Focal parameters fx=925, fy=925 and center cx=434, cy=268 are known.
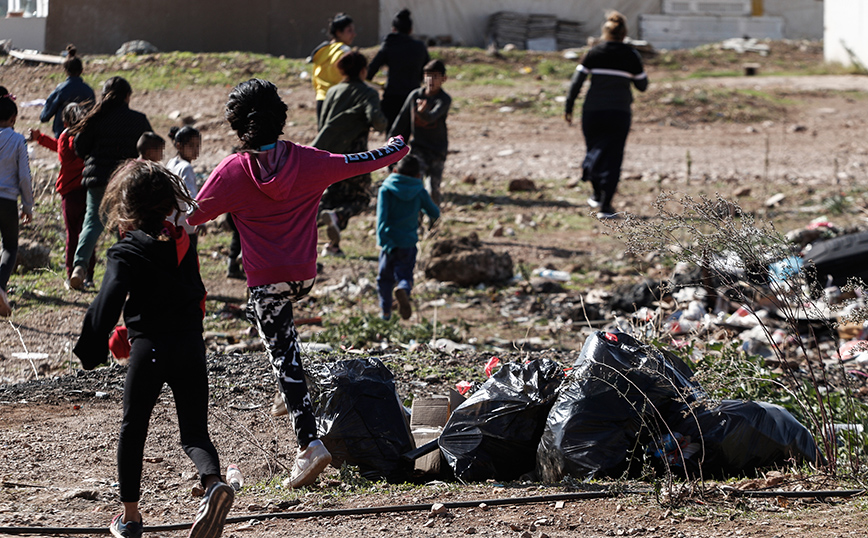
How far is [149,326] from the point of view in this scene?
3.00m

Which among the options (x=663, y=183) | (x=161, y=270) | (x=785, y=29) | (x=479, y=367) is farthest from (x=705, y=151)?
A: (x=785, y=29)

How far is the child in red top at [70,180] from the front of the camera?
21.9ft

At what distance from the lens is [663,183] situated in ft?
37.1

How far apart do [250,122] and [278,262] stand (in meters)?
0.56

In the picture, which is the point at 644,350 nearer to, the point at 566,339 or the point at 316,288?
the point at 566,339

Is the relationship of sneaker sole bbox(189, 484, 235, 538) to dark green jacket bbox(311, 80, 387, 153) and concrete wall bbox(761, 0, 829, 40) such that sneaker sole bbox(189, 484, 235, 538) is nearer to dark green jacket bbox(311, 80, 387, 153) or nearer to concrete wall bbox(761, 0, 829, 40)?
dark green jacket bbox(311, 80, 387, 153)

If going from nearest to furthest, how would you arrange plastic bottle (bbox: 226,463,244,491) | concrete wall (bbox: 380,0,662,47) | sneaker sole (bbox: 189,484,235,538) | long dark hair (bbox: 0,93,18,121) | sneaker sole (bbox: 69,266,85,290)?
sneaker sole (bbox: 189,484,235,538) → plastic bottle (bbox: 226,463,244,491) → long dark hair (bbox: 0,93,18,121) → sneaker sole (bbox: 69,266,85,290) → concrete wall (bbox: 380,0,662,47)

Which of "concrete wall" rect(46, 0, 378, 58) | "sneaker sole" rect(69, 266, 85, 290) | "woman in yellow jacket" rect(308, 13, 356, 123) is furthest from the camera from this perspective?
"concrete wall" rect(46, 0, 378, 58)

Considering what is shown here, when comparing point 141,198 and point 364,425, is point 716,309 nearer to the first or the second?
point 364,425

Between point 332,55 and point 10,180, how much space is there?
135 inches

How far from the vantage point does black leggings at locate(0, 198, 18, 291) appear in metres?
6.13

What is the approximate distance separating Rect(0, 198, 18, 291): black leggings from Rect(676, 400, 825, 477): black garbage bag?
15.1ft

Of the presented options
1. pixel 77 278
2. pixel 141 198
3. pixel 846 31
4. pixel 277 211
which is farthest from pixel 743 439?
pixel 846 31

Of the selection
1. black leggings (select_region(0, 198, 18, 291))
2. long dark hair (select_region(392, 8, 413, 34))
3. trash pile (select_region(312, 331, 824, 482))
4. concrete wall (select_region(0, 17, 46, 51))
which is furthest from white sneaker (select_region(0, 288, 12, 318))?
concrete wall (select_region(0, 17, 46, 51))
